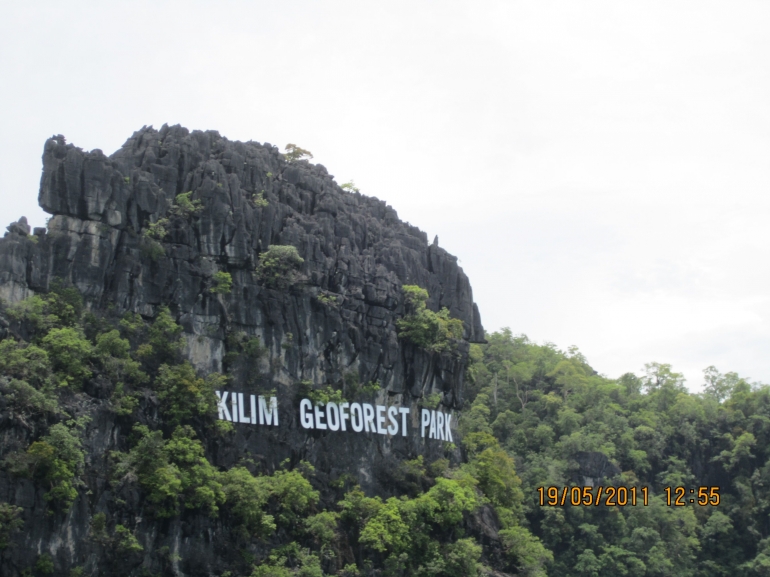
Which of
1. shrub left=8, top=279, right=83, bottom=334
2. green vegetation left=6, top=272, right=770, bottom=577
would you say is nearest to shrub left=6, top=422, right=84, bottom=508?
green vegetation left=6, top=272, right=770, bottom=577

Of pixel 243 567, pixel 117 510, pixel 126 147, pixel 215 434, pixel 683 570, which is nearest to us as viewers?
pixel 117 510

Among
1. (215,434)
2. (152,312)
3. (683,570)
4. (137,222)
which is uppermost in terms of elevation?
(137,222)

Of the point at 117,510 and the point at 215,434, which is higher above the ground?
the point at 215,434

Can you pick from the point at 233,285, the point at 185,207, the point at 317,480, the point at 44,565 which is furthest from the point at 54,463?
the point at 185,207

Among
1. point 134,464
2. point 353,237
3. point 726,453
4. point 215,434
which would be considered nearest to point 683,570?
point 726,453

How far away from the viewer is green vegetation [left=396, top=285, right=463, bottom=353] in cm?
4000

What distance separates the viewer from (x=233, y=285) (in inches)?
1399

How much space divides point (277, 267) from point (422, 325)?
7179 millimetres

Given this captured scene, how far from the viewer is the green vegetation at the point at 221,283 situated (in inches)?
1364

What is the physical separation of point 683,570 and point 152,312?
3277cm

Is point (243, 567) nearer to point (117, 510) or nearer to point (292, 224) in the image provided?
point (117, 510)

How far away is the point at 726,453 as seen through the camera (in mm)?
57594

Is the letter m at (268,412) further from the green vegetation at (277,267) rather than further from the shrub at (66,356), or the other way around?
the shrub at (66,356)
